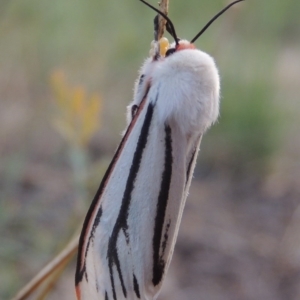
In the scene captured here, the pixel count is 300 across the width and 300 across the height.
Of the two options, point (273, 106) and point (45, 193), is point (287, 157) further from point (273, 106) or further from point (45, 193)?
point (45, 193)

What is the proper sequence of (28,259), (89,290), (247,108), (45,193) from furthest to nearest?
(247,108)
(45,193)
(28,259)
(89,290)

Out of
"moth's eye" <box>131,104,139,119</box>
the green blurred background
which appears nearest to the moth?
"moth's eye" <box>131,104,139,119</box>

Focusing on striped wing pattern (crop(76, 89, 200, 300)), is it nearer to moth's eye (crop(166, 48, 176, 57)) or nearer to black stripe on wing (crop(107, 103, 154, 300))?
black stripe on wing (crop(107, 103, 154, 300))

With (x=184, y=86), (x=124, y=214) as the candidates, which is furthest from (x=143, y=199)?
(x=184, y=86)

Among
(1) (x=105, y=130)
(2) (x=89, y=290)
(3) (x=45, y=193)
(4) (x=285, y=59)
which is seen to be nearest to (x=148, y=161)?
(2) (x=89, y=290)

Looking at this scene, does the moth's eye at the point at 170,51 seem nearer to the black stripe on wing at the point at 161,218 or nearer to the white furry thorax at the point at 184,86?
the white furry thorax at the point at 184,86

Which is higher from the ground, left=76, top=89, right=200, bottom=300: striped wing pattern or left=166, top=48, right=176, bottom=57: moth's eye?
left=166, top=48, right=176, bottom=57: moth's eye

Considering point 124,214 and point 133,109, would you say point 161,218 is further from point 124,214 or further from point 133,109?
point 133,109
